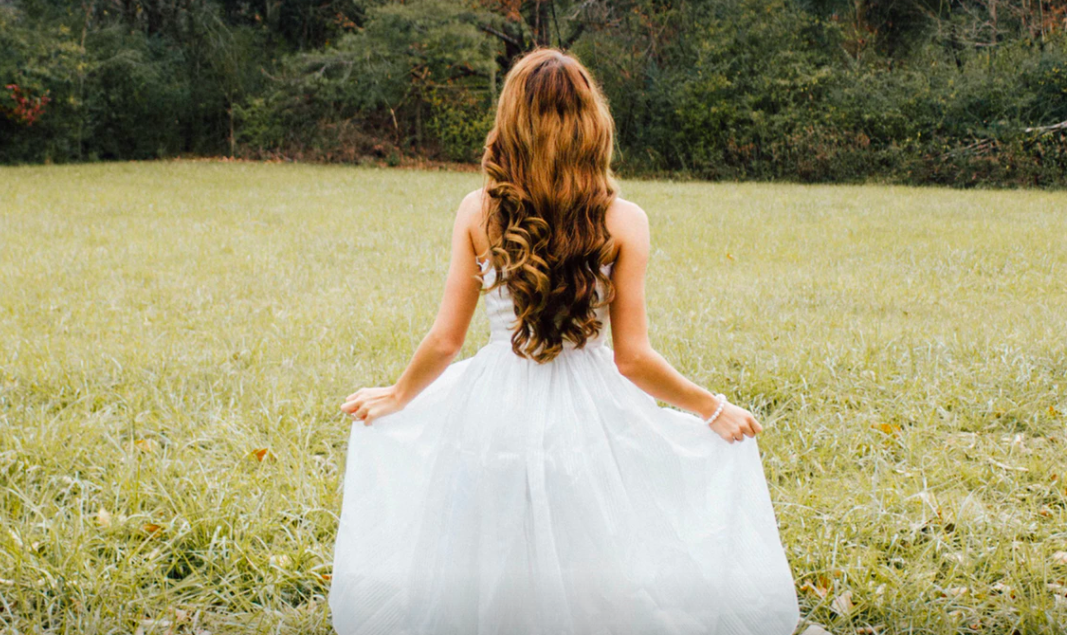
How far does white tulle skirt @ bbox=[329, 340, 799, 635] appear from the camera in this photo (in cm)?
208

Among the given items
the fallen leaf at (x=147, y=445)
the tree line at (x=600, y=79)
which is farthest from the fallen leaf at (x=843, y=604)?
the tree line at (x=600, y=79)

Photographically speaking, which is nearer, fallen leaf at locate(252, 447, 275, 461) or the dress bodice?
the dress bodice

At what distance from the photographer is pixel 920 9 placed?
869 inches

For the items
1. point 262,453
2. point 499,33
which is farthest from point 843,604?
point 499,33

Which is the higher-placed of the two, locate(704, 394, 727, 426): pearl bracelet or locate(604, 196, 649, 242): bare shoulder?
locate(604, 196, 649, 242): bare shoulder

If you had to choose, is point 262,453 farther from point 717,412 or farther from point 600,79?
point 600,79

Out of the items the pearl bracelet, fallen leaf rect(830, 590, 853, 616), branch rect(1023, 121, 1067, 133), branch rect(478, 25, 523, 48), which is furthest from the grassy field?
branch rect(478, 25, 523, 48)

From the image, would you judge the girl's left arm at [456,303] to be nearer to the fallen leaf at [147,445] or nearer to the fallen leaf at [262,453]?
the fallen leaf at [262,453]

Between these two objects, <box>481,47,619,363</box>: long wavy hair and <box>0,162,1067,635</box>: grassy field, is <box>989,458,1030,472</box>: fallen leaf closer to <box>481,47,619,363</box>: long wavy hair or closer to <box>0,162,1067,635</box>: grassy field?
<box>0,162,1067,635</box>: grassy field

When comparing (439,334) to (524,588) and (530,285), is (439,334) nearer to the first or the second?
(530,285)

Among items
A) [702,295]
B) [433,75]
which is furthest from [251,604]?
[433,75]

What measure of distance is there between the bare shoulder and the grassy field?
4.34 feet

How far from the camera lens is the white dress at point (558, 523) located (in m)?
2.08

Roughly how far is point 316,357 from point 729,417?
338 centimetres
